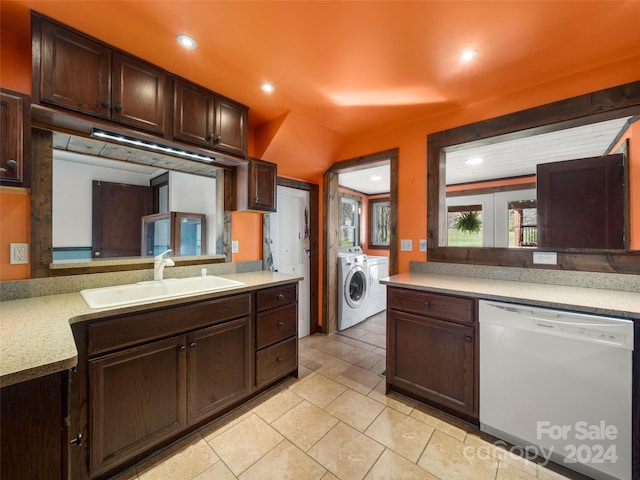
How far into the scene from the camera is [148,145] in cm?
183

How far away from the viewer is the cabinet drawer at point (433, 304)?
171 cm

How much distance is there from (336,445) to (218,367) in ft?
2.97

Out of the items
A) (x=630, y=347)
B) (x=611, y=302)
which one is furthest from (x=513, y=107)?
(x=630, y=347)

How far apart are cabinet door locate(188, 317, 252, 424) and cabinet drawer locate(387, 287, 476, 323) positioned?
1.16 m

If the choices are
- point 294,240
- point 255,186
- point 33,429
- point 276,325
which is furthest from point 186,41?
point 294,240

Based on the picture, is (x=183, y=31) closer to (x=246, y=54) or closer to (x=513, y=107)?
(x=246, y=54)

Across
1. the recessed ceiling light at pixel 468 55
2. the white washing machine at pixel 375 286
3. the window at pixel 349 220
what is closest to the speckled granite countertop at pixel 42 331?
the recessed ceiling light at pixel 468 55

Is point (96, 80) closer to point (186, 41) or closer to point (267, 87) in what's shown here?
point (186, 41)

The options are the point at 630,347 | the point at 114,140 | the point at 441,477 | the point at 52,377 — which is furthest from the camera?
the point at 114,140

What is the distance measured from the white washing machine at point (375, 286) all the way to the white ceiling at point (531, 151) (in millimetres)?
1825

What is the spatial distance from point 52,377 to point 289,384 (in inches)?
70.3

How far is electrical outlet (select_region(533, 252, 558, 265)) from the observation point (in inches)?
74.3

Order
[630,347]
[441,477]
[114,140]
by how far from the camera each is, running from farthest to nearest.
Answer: [114,140] → [441,477] → [630,347]

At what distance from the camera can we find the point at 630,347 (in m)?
1.23
